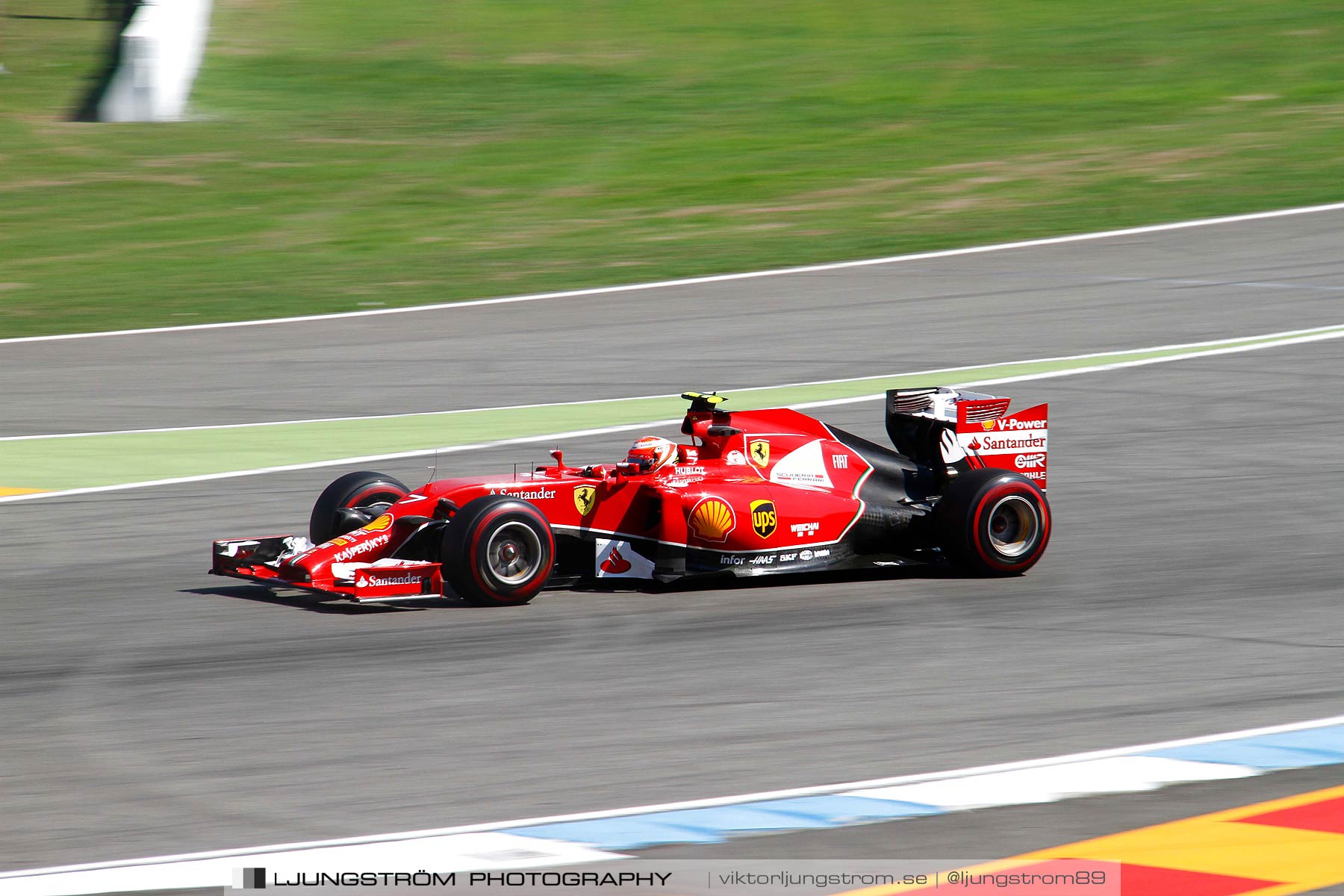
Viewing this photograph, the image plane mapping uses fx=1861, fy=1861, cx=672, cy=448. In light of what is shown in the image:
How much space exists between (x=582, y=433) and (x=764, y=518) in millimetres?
4430

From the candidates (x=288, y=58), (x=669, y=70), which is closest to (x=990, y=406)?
(x=669, y=70)

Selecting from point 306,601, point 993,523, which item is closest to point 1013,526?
point 993,523

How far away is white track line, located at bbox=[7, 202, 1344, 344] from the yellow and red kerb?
1467 centimetres

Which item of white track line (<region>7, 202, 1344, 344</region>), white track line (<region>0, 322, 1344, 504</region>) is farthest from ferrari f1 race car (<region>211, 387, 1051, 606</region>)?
white track line (<region>7, 202, 1344, 344</region>)

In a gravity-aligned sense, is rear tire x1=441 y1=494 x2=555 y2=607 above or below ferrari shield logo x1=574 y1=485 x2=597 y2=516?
below

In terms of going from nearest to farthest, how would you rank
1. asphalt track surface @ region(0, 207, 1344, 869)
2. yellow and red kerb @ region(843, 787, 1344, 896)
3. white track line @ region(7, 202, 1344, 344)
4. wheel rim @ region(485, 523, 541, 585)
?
yellow and red kerb @ region(843, 787, 1344, 896), asphalt track surface @ region(0, 207, 1344, 869), wheel rim @ region(485, 523, 541, 585), white track line @ region(7, 202, 1344, 344)

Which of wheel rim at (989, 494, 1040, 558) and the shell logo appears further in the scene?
wheel rim at (989, 494, 1040, 558)

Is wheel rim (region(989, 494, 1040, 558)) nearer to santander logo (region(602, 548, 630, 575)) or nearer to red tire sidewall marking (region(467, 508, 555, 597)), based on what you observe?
santander logo (region(602, 548, 630, 575))

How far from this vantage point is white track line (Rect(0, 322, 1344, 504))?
12820 millimetres

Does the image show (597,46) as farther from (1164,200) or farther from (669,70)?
(1164,200)

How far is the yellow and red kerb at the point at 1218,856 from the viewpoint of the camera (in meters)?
5.42

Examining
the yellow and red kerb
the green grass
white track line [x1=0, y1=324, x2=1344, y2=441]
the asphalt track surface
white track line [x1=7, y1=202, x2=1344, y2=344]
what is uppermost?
the green grass

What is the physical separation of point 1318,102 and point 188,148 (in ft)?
56.2

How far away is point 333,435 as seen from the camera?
1451 cm
